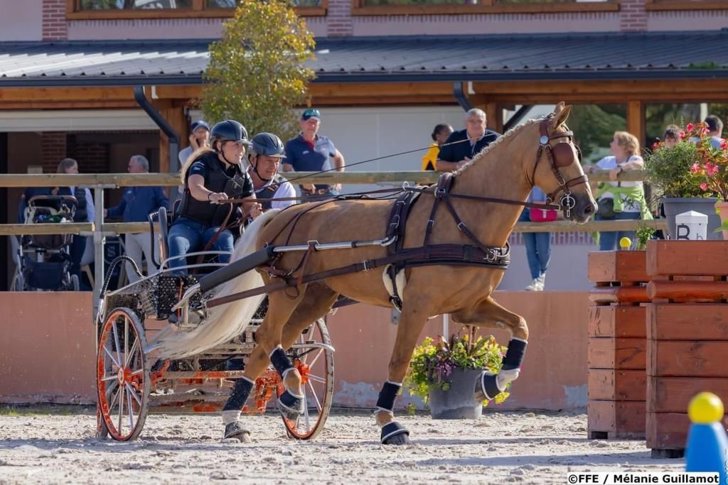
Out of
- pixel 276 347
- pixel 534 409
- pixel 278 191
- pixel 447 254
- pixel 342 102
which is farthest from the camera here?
pixel 342 102

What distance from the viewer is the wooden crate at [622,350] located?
9625mm

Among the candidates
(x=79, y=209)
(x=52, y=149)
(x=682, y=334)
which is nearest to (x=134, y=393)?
(x=682, y=334)

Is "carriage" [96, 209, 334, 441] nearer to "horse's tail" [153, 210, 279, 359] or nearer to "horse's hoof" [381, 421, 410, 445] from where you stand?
"horse's tail" [153, 210, 279, 359]

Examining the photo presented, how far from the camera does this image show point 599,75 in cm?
1736

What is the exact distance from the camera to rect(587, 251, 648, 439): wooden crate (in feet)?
31.6

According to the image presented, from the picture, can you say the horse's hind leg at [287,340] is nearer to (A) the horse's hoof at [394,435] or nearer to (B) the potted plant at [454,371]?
(A) the horse's hoof at [394,435]

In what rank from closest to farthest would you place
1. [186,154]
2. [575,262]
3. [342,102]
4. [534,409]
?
[534,409], [186,154], [575,262], [342,102]

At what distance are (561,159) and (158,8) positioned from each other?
13.3 m

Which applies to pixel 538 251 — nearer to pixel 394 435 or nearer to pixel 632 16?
pixel 394 435

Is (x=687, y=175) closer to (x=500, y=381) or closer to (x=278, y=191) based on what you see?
(x=500, y=381)

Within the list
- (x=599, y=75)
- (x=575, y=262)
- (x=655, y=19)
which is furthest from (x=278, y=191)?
(x=655, y=19)

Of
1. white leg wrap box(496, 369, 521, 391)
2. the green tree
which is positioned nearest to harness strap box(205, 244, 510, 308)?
white leg wrap box(496, 369, 521, 391)

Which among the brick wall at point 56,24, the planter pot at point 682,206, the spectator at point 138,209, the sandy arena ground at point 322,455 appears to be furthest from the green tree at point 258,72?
the planter pot at point 682,206

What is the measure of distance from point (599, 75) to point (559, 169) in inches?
329
